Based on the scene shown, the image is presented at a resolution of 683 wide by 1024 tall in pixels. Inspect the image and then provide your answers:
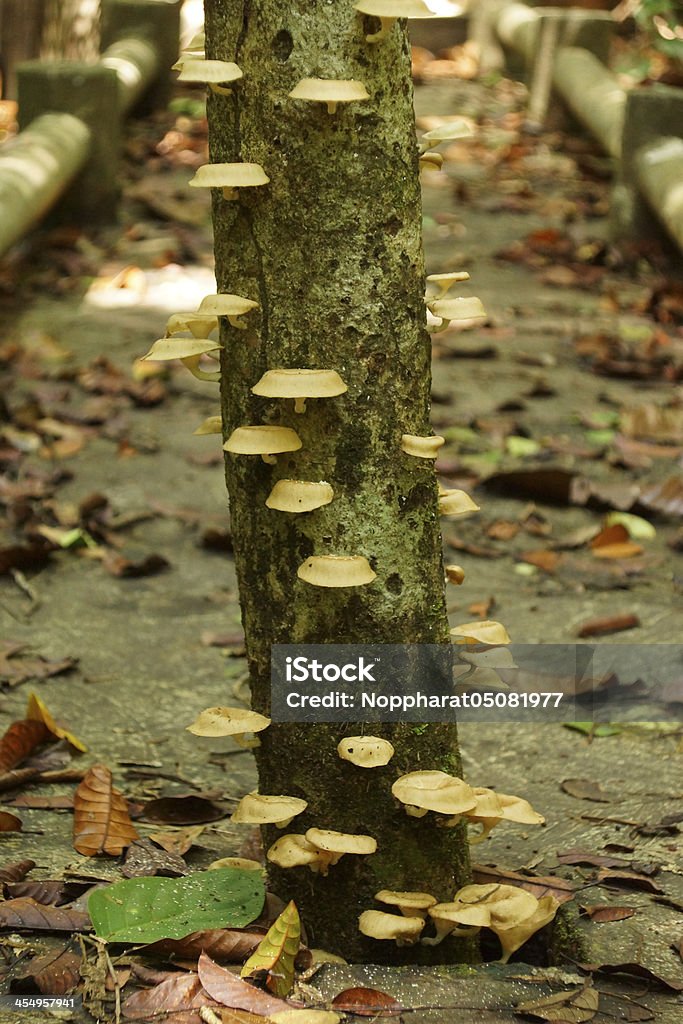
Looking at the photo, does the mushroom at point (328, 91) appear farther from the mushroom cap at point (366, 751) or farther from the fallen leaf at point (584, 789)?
the fallen leaf at point (584, 789)

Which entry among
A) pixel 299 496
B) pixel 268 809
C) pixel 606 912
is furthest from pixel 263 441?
pixel 606 912

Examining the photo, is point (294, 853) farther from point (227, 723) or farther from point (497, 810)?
point (497, 810)

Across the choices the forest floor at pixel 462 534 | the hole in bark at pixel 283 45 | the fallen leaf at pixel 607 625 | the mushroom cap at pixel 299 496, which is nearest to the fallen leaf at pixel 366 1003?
the forest floor at pixel 462 534

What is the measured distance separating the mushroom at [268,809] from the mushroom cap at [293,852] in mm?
47

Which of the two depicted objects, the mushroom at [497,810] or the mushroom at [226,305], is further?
the mushroom at [497,810]

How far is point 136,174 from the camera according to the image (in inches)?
376

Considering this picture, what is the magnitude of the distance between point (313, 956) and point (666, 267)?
6392 millimetres

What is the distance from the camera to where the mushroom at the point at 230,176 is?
77.8 inches

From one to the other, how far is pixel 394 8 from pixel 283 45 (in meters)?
0.21

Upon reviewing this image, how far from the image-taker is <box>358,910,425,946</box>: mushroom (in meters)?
2.19

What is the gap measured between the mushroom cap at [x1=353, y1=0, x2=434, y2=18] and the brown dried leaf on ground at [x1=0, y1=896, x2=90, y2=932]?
1694 mm

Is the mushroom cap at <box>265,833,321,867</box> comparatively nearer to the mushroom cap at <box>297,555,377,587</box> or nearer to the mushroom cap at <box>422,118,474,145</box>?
the mushroom cap at <box>297,555,377,587</box>

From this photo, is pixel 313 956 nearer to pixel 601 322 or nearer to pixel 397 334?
pixel 397 334

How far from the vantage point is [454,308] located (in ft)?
7.18
